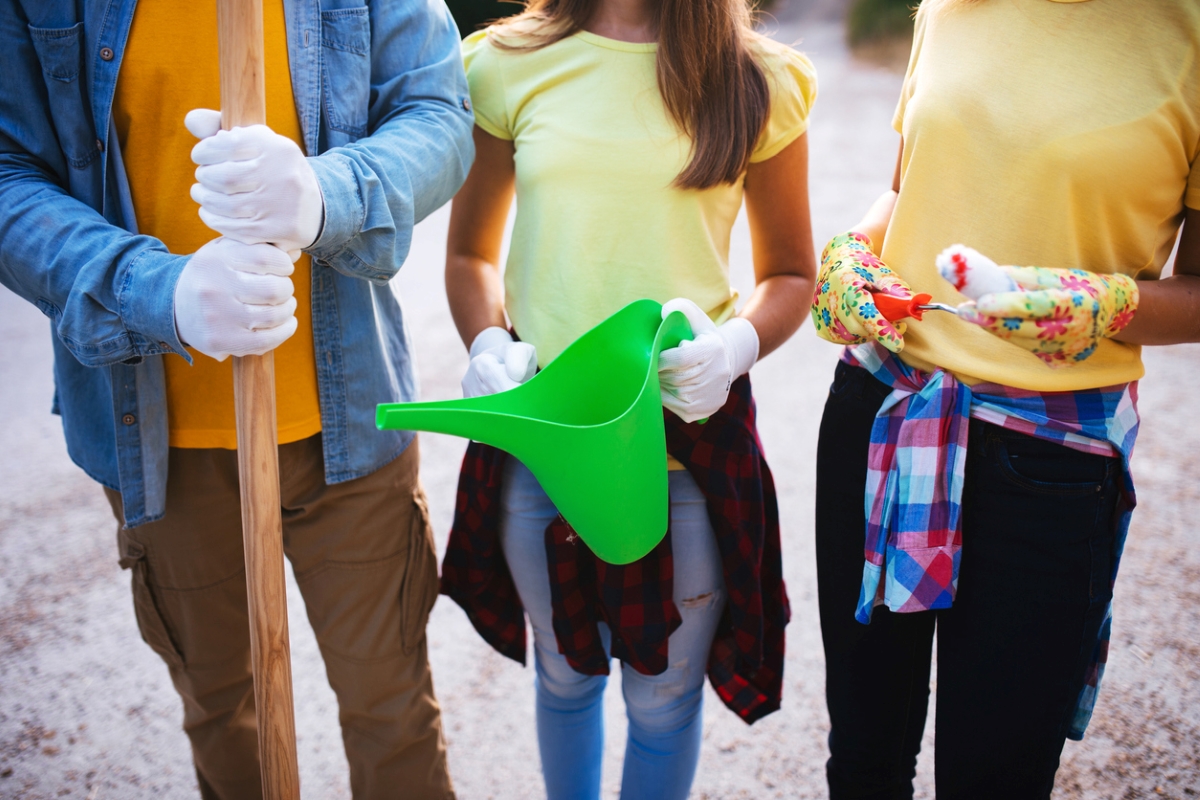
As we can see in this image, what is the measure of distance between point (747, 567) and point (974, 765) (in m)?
0.43

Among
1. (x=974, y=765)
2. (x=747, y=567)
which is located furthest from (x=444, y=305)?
(x=974, y=765)

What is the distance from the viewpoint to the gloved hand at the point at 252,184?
3.26 ft

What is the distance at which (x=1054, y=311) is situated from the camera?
3.07 feet

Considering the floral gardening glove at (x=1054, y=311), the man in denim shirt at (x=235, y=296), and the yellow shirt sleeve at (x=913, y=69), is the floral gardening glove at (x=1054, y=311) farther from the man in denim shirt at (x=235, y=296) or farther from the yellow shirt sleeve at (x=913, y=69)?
the man in denim shirt at (x=235, y=296)

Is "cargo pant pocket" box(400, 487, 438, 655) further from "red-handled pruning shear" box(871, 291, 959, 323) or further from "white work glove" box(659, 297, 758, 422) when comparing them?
"red-handled pruning shear" box(871, 291, 959, 323)

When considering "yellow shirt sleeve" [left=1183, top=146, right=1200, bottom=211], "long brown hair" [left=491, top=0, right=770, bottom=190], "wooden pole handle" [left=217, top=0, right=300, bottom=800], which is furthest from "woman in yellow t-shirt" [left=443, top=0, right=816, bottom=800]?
"yellow shirt sleeve" [left=1183, top=146, right=1200, bottom=211]

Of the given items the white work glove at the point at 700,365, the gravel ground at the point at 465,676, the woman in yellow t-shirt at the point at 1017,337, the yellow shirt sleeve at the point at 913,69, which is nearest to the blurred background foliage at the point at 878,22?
the gravel ground at the point at 465,676

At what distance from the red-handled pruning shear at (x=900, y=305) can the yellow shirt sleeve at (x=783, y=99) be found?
358 mm

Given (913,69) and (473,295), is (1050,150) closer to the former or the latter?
(913,69)

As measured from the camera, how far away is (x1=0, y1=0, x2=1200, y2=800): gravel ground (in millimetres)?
1894

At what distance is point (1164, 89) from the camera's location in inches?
40.3

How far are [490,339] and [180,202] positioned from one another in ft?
1.65

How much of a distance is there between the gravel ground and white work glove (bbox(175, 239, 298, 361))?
842 mm

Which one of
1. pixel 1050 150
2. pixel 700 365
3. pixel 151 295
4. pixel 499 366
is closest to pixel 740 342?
pixel 700 365
